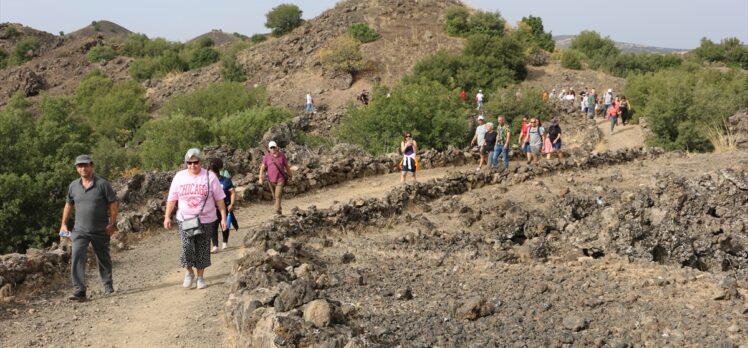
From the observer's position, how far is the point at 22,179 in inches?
761

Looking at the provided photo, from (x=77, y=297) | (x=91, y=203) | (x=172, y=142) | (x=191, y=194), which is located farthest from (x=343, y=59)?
(x=77, y=297)

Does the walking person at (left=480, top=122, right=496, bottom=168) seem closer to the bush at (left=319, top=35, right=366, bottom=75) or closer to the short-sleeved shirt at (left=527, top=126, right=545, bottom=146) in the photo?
the short-sleeved shirt at (left=527, top=126, right=545, bottom=146)

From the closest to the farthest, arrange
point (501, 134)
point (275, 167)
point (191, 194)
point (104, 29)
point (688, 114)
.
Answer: point (191, 194)
point (275, 167)
point (501, 134)
point (688, 114)
point (104, 29)

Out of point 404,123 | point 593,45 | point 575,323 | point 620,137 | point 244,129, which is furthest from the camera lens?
point 593,45

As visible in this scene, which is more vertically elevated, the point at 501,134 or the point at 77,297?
the point at 501,134

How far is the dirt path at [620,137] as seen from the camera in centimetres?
2684

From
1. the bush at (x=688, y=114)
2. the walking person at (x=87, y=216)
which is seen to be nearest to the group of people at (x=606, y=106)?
the bush at (x=688, y=114)

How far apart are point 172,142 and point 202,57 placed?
36.9 meters

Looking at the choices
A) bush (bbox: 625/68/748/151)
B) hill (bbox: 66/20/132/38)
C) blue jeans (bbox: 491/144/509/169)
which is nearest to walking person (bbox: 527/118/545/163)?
blue jeans (bbox: 491/144/509/169)

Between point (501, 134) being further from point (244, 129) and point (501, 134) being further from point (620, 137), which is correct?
point (244, 129)

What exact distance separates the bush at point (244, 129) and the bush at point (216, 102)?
9.26 m

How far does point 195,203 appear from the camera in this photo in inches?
320

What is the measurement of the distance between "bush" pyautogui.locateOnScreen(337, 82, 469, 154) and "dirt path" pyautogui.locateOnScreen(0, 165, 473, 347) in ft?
50.0

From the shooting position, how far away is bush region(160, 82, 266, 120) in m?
40.5
